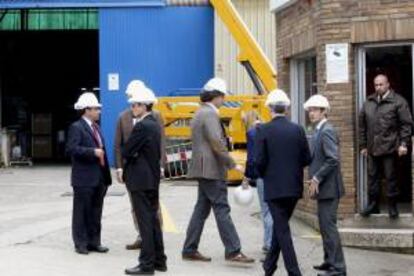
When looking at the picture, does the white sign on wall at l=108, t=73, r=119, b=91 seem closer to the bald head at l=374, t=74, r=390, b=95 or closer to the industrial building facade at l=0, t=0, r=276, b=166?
the industrial building facade at l=0, t=0, r=276, b=166

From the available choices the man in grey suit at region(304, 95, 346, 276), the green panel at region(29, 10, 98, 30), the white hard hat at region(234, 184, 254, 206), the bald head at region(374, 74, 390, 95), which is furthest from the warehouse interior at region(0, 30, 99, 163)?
the man in grey suit at region(304, 95, 346, 276)

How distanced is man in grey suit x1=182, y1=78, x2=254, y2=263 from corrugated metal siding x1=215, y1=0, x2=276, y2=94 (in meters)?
14.1

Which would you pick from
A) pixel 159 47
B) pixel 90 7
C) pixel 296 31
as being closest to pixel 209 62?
pixel 159 47

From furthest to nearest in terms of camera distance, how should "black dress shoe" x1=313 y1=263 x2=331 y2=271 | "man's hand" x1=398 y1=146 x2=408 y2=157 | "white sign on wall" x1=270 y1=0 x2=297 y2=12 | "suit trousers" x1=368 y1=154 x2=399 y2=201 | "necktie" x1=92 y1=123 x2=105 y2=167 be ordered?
"white sign on wall" x1=270 y1=0 x2=297 y2=12 → "suit trousers" x1=368 y1=154 x2=399 y2=201 → "man's hand" x1=398 y1=146 x2=408 y2=157 → "necktie" x1=92 y1=123 x2=105 y2=167 → "black dress shoe" x1=313 y1=263 x2=331 y2=271

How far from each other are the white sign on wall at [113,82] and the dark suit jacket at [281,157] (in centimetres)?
1566

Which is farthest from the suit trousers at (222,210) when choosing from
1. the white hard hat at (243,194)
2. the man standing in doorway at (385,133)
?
the man standing in doorway at (385,133)

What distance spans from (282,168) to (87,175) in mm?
2587

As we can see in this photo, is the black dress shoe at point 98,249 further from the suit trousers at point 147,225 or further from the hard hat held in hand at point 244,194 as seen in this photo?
the hard hat held in hand at point 244,194

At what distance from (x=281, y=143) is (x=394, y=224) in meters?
3.33

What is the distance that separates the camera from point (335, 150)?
872 centimetres

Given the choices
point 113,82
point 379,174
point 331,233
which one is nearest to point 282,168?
point 331,233

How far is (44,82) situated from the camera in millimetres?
32844

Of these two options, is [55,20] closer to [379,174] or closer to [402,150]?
[379,174]

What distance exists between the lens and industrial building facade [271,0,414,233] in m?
11.1
